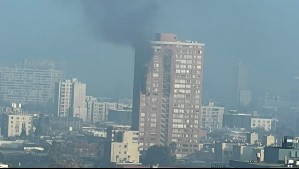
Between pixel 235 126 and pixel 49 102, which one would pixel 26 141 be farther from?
pixel 49 102

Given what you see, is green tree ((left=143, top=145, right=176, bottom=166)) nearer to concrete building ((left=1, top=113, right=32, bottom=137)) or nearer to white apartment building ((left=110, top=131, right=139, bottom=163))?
white apartment building ((left=110, top=131, right=139, bottom=163))

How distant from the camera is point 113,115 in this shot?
141375 millimetres

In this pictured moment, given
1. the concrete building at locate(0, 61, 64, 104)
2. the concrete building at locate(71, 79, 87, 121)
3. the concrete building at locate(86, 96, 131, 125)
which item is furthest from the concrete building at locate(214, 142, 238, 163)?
the concrete building at locate(0, 61, 64, 104)

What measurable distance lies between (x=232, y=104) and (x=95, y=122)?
10118 mm

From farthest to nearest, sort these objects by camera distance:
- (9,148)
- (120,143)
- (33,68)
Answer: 1. (33,68)
2. (9,148)
3. (120,143)

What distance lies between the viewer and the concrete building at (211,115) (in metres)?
135

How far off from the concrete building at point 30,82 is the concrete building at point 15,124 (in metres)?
32.5

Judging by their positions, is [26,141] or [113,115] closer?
[26,141]

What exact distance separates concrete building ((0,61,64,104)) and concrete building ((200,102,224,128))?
67.2ft

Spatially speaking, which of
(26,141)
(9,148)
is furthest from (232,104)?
(9,148)

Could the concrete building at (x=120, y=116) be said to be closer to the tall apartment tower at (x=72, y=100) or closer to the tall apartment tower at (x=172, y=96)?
the tall apartment tower at (x=72, y=100)

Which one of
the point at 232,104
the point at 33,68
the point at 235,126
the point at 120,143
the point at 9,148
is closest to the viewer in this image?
the point at 120,143

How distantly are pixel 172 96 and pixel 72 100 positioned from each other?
3331 cm

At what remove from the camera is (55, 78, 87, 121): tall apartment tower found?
474ft
